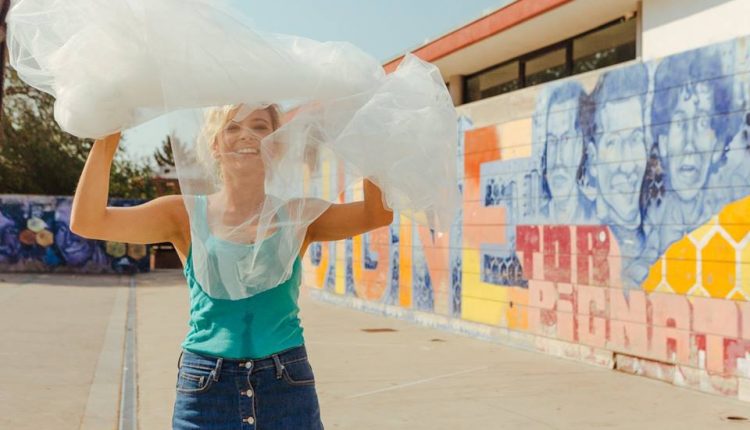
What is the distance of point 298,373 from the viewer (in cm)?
226

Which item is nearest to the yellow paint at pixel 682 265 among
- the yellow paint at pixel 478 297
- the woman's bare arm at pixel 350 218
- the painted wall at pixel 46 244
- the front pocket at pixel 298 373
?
the yellow paint at pixel 478 297

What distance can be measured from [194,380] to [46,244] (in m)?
24.5

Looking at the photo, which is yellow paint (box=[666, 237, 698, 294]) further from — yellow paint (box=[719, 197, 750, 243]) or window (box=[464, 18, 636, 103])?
window (box=[464, 18, 636, 103])

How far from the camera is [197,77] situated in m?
2.01

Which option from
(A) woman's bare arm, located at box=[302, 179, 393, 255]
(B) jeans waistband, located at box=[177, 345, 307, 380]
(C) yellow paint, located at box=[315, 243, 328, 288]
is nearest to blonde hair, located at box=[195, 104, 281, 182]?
(A) woman's bare arm, located at box=[302, 179, 393, 255]

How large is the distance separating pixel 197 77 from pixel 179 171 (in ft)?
0.94

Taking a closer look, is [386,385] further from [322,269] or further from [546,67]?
[322,269]

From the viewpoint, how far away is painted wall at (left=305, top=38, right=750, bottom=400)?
6.62 meters

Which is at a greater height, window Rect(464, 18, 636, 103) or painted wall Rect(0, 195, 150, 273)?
window Rect(464, 18, 636, 103)

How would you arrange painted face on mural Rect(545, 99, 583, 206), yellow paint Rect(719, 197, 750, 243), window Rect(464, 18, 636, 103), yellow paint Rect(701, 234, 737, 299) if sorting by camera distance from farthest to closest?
window Rect(464, 18, 636, 103)
painted face on mural Rect(545, 99, 583, 206)
yellow paint Rect(701, 234, 737, 299)
yellow paint Rect(719, 197, 750, 243)

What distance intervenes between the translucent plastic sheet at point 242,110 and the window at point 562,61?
8.16m

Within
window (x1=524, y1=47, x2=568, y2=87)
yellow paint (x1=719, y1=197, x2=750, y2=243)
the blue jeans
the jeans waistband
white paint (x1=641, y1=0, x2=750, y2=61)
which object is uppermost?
window (x1=524, y1=47, x2=568, y2=87)

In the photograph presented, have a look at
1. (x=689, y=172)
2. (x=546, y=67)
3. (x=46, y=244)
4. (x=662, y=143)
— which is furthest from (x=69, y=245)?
(x=689, y=172)

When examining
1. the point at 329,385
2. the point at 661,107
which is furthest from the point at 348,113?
the point at 661,107
